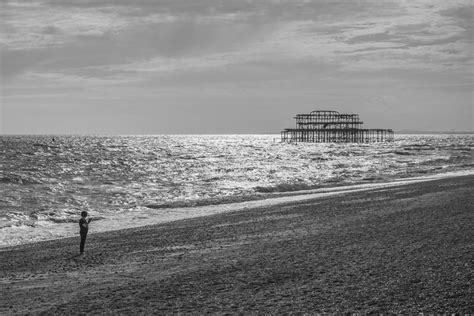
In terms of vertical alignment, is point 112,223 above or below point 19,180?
below

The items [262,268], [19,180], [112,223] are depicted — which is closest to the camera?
[262,268]

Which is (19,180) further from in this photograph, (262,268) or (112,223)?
(262,268)

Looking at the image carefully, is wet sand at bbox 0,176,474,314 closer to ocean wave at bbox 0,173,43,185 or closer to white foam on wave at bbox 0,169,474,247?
white foam on wave at bbox 0,169,474,247

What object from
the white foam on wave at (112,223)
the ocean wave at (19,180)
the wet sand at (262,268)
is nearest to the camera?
the wet sand at (262,268)

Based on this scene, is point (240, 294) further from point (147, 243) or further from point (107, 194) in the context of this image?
point (107, 194)

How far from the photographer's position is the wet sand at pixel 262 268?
9633 mm

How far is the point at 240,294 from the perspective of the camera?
10289 mm

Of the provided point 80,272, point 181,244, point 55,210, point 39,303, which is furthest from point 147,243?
point 55,210

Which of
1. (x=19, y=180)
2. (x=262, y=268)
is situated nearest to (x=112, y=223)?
(x=262, y=268)

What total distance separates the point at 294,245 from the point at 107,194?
1077 inches

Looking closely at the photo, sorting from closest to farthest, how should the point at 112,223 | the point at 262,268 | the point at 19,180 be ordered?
1. the point at 262,268
2. the point at 112,223
3. the point at 19,180

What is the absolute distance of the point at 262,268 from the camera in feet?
40.2

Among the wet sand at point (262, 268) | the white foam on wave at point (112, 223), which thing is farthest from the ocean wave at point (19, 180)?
the wet sand at point (262, 268)

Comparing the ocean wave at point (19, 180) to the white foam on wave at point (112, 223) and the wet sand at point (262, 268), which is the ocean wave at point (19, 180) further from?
Answer: the wet sand at point (262, 268)
